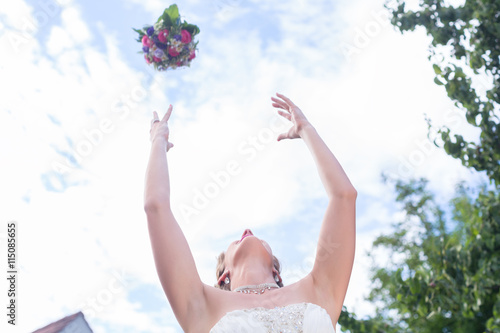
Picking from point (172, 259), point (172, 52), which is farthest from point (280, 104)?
point (172, 52)

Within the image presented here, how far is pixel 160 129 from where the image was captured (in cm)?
277

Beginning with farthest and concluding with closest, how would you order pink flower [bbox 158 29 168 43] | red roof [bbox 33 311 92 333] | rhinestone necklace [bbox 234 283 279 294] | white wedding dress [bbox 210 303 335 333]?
pink flower [bbox 158 29 168 43]
red roof [bbox 33 311 92 333]
rhinestone necklace [bbox 234 283 279 294]
white wedding dress [bbox 210 303 335 333]

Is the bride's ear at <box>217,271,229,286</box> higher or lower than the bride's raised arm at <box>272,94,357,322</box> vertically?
higher

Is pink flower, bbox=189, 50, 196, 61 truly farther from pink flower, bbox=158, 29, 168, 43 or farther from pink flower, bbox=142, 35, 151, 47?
pink flower, bbox=142, 35, 151, 47

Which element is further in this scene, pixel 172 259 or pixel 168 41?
pixel 168 41

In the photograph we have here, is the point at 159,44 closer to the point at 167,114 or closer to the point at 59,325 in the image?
the point at 167,114

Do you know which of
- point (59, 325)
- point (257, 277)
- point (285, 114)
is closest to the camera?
point (257, 277)

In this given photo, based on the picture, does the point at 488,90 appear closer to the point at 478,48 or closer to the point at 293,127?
the point at 478,48

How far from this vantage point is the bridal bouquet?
5.14 meters

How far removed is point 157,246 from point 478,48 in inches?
185

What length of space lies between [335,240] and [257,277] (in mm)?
596

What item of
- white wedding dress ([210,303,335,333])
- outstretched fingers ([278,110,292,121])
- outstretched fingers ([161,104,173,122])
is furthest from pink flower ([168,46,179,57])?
white wedding dress ([210,303,335,333])

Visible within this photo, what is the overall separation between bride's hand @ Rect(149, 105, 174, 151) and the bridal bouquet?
2373 mm

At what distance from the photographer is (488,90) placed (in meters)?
5.26
